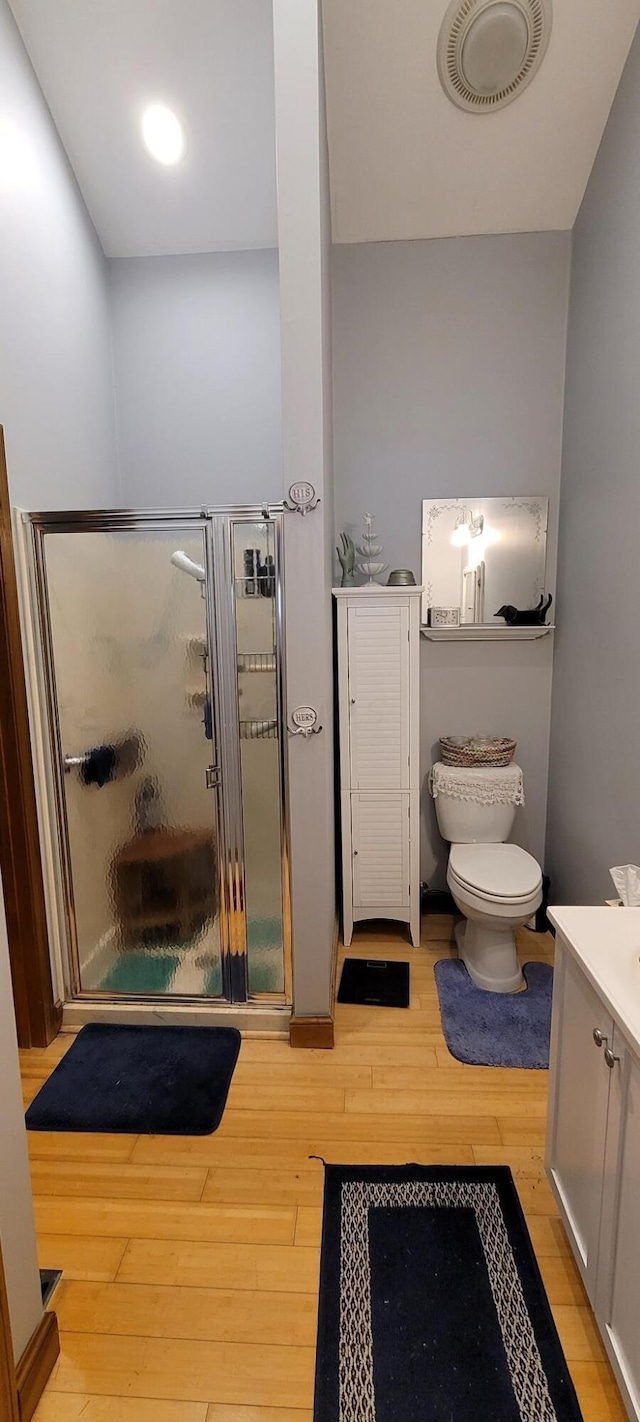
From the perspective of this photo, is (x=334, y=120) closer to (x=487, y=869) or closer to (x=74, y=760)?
(x=74, y=760)

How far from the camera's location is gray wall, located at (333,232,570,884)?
264cm

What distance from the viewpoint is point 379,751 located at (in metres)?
2.61

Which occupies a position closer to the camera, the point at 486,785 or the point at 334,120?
the point at 334,120

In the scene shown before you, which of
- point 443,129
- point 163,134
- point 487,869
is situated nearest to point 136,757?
point 487,869

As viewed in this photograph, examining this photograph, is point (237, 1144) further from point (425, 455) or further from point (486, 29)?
point (486, 29)

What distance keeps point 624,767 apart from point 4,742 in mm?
1932

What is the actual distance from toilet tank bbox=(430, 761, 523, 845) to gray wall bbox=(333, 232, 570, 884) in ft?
1.26

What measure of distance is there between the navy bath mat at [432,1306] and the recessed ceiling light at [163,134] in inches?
127

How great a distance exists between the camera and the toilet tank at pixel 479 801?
266 centimetres

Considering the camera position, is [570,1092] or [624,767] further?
[624,767]

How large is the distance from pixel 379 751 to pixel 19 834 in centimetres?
133

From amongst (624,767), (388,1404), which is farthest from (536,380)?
(388,1404)

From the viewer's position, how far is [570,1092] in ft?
4.49

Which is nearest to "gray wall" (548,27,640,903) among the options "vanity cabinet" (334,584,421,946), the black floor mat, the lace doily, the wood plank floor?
the lace doily
